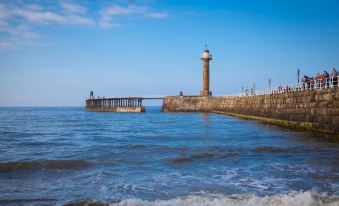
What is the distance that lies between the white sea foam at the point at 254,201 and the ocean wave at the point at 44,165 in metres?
4.51

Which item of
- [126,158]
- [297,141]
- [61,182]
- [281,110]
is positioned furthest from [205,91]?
[61,182]

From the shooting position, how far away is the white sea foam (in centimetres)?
633

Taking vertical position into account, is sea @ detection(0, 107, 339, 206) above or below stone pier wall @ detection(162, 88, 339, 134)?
below

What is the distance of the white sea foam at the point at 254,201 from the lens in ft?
20.8

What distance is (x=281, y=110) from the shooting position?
78.7 ft

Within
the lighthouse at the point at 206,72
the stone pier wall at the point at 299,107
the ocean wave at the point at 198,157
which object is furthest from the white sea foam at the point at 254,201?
the lighthouse at the point at 206,72

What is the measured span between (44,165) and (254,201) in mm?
6370

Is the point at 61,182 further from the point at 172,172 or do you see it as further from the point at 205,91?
the point at 205,91

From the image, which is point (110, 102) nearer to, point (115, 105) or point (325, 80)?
point (115, 105)

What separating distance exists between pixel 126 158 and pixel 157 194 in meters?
4.69

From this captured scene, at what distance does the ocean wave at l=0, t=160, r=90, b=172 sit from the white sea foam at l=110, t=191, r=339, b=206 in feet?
14.8

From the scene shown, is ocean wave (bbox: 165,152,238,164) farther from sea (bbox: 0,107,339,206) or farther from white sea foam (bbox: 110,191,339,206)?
white sea foam (bbox: 110,191,339,206)

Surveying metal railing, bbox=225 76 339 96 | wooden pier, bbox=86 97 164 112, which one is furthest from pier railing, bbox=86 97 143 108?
metal railing, bbox=225 76 339 96

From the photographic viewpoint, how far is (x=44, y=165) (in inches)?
416
